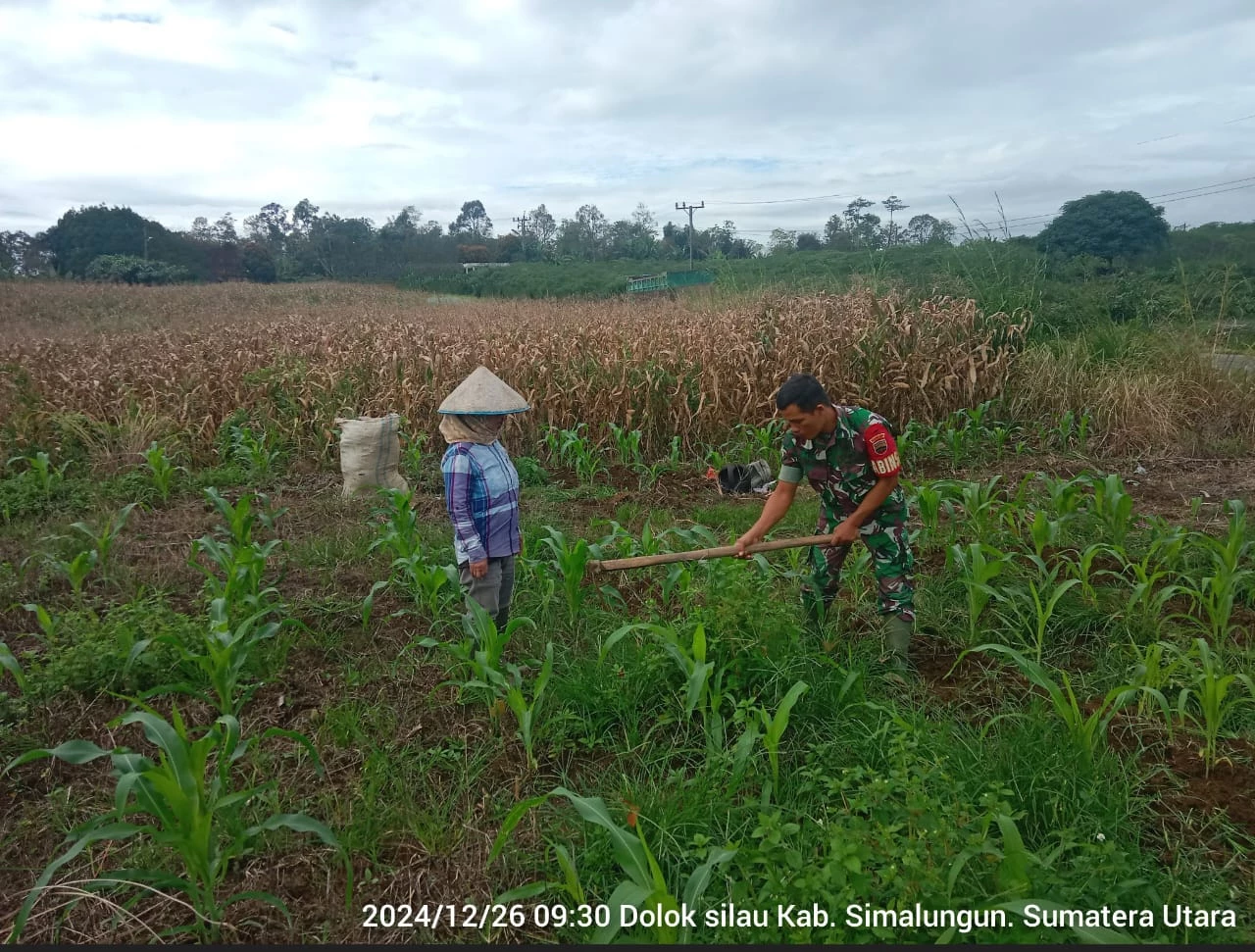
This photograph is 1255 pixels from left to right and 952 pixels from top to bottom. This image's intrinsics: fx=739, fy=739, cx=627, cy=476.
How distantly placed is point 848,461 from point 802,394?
0.46 metres

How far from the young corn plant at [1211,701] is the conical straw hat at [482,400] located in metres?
2.72

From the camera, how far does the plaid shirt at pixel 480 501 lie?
10.7 feet

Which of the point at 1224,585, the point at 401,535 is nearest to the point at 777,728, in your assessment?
the point at 1224,585

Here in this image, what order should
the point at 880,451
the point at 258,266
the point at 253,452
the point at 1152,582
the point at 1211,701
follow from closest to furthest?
1. the point at 1211,701
2. the point at 880,451
3. the point at 1152,582
4. the point at 253,452
5. the point at 258,266

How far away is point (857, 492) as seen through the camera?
332 centimetres

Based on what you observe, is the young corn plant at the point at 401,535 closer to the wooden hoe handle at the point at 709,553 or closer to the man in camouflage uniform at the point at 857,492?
the wooden hoe handle at the point at 709,553

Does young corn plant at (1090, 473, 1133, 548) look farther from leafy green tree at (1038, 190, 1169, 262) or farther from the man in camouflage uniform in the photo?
leafy green tree at (1038, 190, 1169, 262)

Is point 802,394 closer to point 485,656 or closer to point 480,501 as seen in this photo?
point 480,501

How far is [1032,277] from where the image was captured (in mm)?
9398

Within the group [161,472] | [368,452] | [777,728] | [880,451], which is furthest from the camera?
[161,472]

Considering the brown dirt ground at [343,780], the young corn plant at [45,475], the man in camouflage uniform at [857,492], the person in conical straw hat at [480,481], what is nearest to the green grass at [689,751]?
the brown dirt ground at [343,780]

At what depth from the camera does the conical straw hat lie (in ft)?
10.6

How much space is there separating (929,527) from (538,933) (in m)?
3.41

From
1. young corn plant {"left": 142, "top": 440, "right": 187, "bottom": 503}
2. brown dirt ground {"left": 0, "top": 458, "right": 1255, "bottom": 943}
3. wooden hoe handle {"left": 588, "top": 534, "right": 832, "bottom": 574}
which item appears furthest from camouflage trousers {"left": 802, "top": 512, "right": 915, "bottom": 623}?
young corn plant {"left": 142, "top": 440, "right": 187, "bottom": 503}
